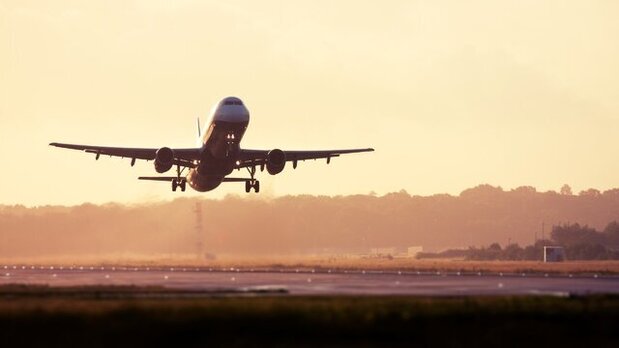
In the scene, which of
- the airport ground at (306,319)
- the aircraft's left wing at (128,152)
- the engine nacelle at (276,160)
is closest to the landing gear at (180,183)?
the aircraft's left wing at (128,152)

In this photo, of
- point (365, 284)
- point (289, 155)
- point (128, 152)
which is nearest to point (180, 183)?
point (128, 152)

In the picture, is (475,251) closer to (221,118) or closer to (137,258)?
(137,258)

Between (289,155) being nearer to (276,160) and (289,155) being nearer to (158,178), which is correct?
(276,160)

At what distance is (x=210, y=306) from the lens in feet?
166

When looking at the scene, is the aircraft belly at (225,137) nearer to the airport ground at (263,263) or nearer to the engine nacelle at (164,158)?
the engine nacelle at (164,158)

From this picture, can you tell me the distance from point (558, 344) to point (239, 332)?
11.8m

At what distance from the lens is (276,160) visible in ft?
329

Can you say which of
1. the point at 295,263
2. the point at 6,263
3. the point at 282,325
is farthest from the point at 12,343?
the point at 6,263

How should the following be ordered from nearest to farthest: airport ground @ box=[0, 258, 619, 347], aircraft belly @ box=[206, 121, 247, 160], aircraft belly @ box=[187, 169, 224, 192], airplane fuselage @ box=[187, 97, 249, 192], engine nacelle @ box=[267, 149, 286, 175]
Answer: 1. airport ground @ box=[0, 258, 619, 347]
2. airplane fuselage @ box=[187, 97, 249, 192]
3. aircraft belly @ box=[206, 121, 247, 160]
4. engine nacelle @ box=[267, 149, 286, 175]
5. aircraft belly @ box=[187, 169, 224, 192]

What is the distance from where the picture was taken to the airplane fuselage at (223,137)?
9431 centimetres

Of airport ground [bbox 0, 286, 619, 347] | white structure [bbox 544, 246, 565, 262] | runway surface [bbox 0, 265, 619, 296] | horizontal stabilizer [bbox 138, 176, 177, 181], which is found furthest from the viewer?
white structure [bbox 544, 246, 565, 262]

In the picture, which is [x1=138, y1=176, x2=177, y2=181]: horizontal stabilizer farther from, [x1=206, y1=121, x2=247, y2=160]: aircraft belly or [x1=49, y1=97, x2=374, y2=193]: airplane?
[x1=206, y1=121, x2=247, y2=160]: aircraft belly

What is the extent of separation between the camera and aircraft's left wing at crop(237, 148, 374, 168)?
101 meters

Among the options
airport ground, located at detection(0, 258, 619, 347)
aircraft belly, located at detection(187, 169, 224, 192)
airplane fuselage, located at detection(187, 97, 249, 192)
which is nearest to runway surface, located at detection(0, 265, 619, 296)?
airport ground, located at detection(0, 258, 619, 347)
